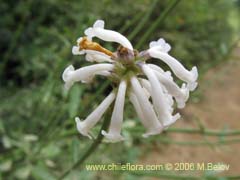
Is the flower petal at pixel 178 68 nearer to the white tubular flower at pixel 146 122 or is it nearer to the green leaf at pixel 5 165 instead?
the white tubular flower at pixel 146 122

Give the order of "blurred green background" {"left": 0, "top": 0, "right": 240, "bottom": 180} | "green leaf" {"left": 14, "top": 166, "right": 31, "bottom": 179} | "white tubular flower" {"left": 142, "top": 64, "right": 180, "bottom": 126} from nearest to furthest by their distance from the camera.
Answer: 1. "white tubular flower" {"left": 142, "top": 64, "right": 180, "bottom": 126}
2. "blurred green background" {"left": 0, "top": 0, "right": 240, "bottom": 180}
3. "green leaf" {"left": 14, "top": 166, "right": 31, "bottom": 179}

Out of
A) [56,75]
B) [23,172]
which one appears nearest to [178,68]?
[56,75]

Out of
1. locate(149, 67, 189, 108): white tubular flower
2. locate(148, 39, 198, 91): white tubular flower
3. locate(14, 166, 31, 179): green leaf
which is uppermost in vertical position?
locate(14, 166, 31, 179): green leaf

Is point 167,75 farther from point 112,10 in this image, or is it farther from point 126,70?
point 112,10

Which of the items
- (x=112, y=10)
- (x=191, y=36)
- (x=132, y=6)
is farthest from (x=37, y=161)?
(x=191, y=36)

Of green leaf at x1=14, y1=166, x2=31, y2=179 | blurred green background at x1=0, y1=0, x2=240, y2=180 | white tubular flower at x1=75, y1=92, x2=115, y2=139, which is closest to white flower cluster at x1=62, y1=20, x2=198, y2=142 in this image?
white tubular flower at x1=75, y1=92, x2=115, y2=139

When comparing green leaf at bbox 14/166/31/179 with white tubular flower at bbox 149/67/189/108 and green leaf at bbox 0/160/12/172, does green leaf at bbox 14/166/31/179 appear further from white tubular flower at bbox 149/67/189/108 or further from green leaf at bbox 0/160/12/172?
white tubular flower at bbox 149/67/189/108

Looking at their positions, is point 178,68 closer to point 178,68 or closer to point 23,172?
point 178,68
